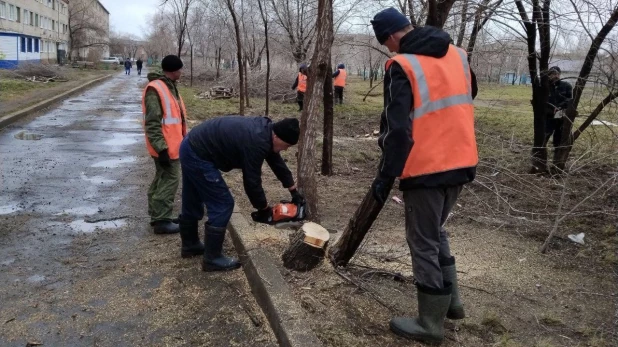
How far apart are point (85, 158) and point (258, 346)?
6922 mm

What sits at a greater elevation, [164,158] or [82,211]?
[164,158]

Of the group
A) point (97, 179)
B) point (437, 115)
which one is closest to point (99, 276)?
point (437, 115)

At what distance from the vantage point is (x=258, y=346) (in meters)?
3.32

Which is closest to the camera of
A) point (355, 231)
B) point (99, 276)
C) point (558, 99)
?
point (355, 231)

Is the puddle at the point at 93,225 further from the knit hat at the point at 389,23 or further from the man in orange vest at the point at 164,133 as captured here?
the knit hat at the point at 389,23

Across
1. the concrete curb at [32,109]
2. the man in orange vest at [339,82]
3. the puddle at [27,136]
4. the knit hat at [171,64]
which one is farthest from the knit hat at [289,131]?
the man in orange vest at [339,82]

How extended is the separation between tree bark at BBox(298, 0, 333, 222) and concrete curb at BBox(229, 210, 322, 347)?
81cm

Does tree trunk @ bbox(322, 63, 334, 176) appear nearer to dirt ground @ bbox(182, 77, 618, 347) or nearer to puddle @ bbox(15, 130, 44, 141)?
dirt ground @ bbox(182, 77, 618, 347)

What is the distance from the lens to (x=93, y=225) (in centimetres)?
560

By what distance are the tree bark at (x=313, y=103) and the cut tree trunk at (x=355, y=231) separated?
110 centimetres

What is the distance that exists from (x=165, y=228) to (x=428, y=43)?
340 cm

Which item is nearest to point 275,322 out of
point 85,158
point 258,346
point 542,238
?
point 258,346

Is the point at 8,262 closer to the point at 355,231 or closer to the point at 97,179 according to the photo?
the point at 355,231

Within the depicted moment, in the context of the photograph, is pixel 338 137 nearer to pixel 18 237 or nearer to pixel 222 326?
pixel 18 237
